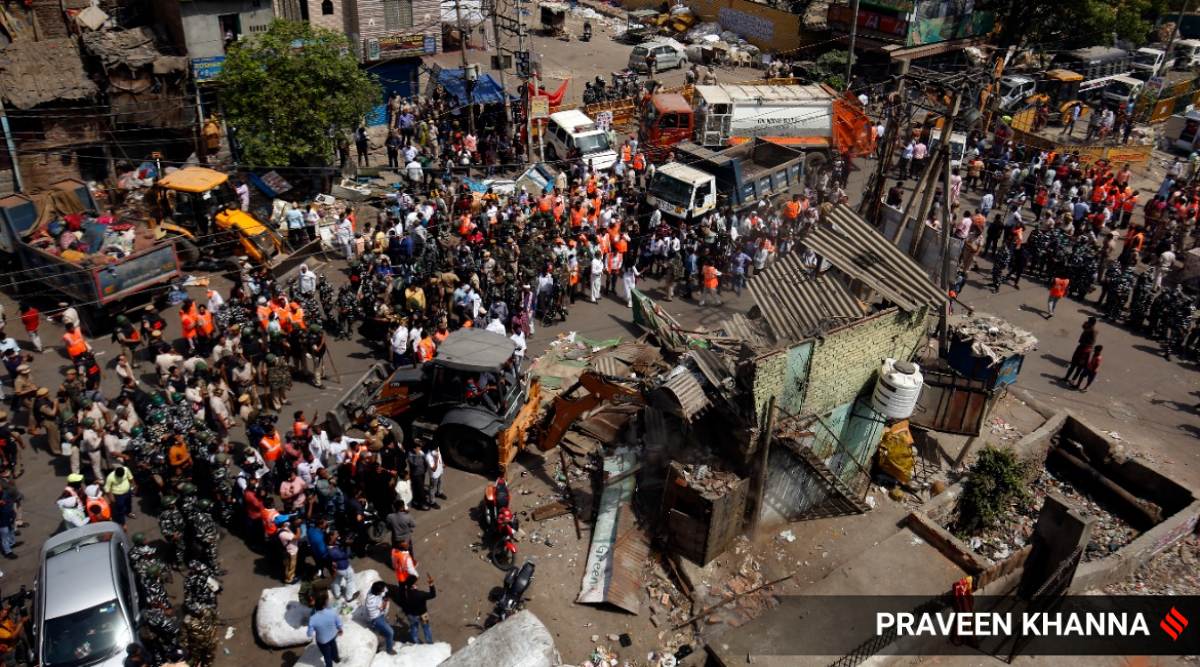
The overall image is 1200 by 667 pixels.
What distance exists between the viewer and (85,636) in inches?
400

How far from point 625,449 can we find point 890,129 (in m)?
9.42

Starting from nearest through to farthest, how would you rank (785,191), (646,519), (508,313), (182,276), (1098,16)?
1. (646,519)
2. (508,313)
3. (182,276)
4. (785,191)
5. (1098,16)

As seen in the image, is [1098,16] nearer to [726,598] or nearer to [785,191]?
[785,191]

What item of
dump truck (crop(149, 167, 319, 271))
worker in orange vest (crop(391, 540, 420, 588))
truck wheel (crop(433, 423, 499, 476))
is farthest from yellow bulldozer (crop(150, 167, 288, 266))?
worker in orange vest (crop(391, 540, 420, 588))

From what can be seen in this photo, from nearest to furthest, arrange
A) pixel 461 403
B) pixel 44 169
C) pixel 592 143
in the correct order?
pixel 461 403
pixel 44 169
pixel 592 143

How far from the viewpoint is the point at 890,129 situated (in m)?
18.2

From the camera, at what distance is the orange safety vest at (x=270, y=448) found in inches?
513

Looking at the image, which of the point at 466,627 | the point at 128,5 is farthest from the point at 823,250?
the point at 128,5

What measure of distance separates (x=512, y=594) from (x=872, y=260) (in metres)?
8.16

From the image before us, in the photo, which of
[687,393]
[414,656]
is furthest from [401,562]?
[687,393]

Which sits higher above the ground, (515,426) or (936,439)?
(515,426)

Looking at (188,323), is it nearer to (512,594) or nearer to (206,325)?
(206,325)

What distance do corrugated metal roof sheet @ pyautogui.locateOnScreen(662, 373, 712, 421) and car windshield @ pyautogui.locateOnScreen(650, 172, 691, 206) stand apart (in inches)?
406

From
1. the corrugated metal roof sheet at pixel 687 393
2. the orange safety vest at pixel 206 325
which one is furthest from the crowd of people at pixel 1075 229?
the orange safety vest at pixel 206 325
